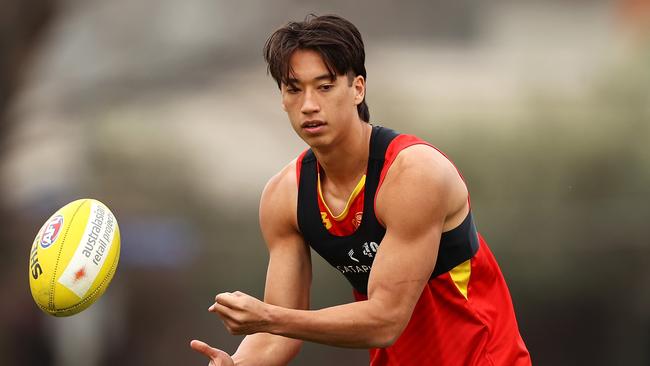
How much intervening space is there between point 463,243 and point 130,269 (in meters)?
4.95

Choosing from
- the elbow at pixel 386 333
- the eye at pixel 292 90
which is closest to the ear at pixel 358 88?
the eye at pixel 292 90

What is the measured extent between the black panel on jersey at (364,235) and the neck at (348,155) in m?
0.04

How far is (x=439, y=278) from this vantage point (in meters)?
4.05

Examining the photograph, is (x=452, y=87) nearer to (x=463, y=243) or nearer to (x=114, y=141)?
(x=114, y=141)

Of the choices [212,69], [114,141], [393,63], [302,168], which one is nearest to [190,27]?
[212,69]

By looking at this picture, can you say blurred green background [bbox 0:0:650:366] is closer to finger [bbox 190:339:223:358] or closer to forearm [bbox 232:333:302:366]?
forearm [bbox 232:333:302:366]

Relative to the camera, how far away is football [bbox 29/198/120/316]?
4113 millimetres

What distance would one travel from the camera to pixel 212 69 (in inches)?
339

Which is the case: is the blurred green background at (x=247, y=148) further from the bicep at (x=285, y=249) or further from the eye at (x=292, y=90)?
the eye at (x=292, y=90)

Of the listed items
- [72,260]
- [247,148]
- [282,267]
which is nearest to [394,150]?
[282,267]

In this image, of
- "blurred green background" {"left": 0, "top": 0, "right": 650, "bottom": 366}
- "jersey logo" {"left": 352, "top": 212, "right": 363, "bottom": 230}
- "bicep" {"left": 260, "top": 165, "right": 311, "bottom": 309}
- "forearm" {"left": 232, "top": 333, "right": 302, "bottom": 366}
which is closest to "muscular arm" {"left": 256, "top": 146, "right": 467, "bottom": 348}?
"jersey logo" {"left": 352, "top": 212, "right": 363, "bottom": 230}

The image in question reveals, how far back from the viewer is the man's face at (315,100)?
3.90 m

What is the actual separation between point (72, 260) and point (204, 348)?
708mm

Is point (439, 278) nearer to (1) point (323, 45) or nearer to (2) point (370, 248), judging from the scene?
(2) point (370, 248)
